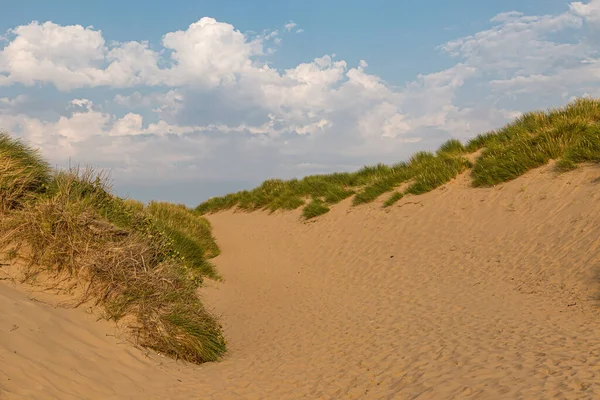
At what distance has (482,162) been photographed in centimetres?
1669

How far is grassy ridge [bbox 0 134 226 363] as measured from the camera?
7.17 meters

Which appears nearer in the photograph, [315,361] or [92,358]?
[92,358]

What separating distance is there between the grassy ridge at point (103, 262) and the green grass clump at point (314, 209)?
12297 millimetres

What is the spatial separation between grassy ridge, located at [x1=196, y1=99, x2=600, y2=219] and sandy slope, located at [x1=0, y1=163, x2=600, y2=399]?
0.56 meters

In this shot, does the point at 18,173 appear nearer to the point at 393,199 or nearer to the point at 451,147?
the point at 393,199

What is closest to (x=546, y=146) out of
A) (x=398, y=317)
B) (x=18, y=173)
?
(x=398, y=317)

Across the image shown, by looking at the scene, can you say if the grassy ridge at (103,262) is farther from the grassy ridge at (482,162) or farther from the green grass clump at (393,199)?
the grassy ridge at (482,162)

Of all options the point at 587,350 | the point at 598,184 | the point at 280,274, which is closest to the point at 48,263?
the point at 587,350

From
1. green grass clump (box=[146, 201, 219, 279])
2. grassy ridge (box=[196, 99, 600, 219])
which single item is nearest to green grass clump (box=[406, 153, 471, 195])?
grassy ridge (box=[196, 99, 600, 219])

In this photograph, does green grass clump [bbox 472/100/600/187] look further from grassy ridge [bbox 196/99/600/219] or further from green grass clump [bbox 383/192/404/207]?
green grass clump [bbox 383/192/404/207]

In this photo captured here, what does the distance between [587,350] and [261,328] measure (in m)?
5.79

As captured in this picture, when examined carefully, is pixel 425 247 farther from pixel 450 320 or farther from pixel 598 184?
pixel 450 320

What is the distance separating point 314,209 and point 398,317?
11.7 meters

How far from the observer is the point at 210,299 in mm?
11750
